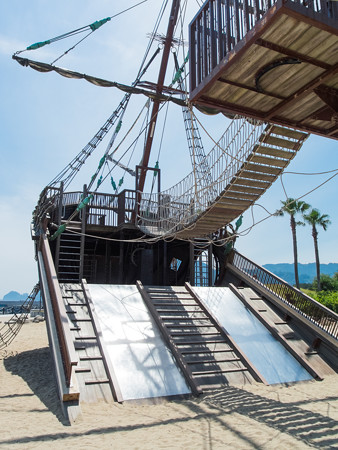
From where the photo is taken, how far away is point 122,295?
9.54m

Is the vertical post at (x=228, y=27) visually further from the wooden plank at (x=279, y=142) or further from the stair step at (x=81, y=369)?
the stair step at (x=81, y=369)

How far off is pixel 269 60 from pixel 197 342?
5822 mm

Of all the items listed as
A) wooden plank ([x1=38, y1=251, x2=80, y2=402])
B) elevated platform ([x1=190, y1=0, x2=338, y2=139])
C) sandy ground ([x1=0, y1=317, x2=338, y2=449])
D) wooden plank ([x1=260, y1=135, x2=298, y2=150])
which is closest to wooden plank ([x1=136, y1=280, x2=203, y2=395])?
sandy ground ([x1=0, y1=317, x2=338, y2=449])

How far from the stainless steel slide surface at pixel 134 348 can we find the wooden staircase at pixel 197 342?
0.68 feet

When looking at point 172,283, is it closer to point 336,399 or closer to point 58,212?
point 58,212

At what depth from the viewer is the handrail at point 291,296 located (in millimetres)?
9048

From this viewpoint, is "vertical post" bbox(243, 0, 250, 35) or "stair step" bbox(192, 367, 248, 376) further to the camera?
"stair step" bbox(192, 367, 248, 376)

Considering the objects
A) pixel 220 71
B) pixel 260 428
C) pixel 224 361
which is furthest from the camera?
pixel 224 361

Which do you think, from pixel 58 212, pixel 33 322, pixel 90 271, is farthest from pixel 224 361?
pixel 33 322

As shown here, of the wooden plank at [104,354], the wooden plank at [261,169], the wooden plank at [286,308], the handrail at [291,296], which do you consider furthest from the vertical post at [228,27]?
the wooden plank at [286,308]

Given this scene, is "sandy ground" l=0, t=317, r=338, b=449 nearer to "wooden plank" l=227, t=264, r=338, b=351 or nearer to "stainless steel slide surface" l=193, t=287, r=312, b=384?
"stainless steel slide surface" l=193, t=287, r=312, b=384

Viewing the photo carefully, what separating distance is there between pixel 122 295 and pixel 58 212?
13.5 feet

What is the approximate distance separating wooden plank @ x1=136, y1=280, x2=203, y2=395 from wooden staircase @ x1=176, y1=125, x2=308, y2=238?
2090 millimetres

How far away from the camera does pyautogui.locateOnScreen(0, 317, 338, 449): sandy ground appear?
4234 millimetres
